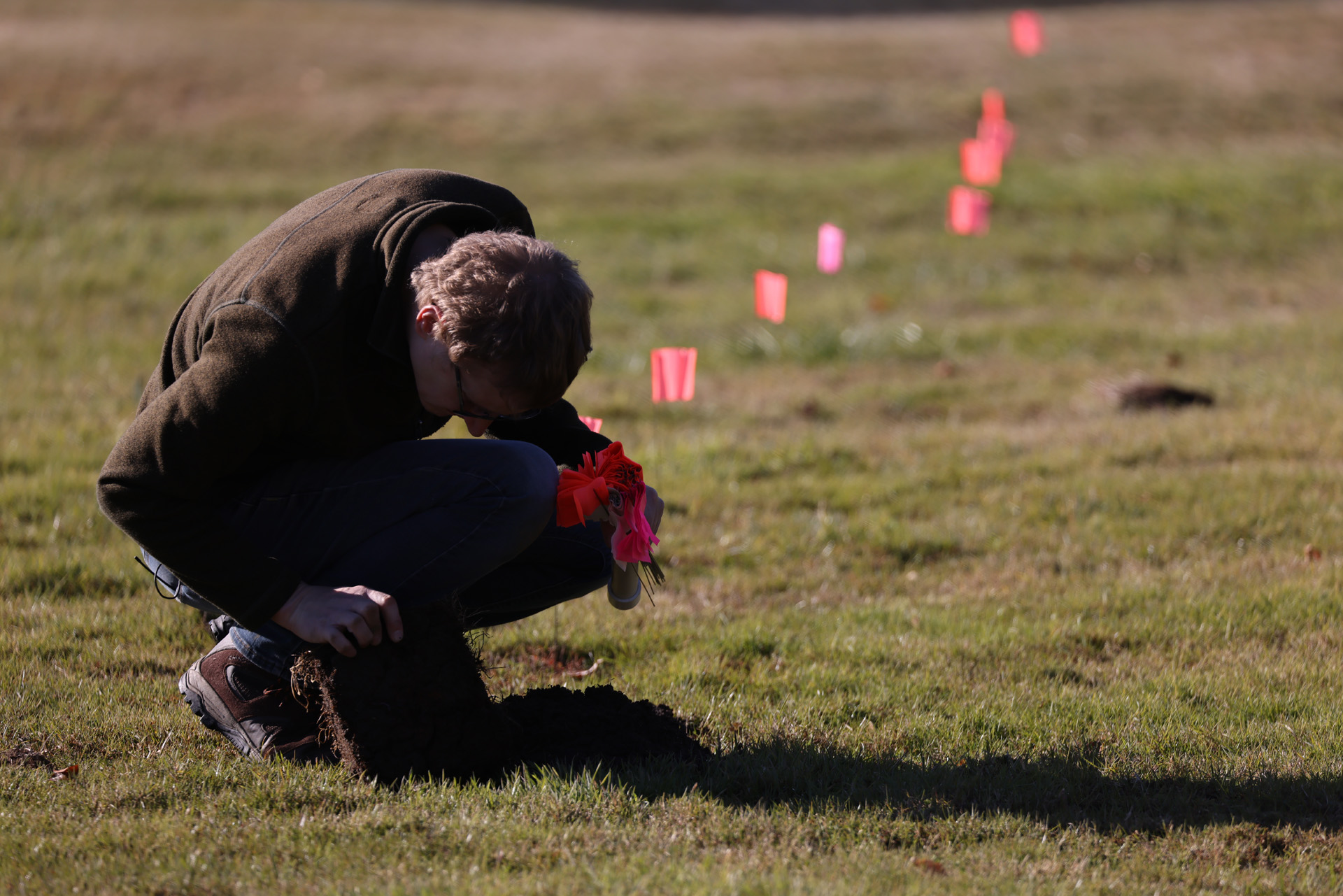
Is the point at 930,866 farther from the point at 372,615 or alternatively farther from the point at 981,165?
the point at 981,165

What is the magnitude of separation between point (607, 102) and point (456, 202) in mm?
14992

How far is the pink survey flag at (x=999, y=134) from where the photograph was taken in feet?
51.3

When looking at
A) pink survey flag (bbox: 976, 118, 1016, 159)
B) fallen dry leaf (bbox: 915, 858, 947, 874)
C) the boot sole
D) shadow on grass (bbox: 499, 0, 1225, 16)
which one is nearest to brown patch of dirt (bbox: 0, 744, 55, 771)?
the boot sole

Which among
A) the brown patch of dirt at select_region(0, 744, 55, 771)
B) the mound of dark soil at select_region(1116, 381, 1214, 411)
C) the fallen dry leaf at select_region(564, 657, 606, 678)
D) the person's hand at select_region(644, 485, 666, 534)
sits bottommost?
the fallen dry leaf at select_region(564, 657, 606, 678)

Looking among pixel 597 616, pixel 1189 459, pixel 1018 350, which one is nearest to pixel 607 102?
Result: pixel 1018 350

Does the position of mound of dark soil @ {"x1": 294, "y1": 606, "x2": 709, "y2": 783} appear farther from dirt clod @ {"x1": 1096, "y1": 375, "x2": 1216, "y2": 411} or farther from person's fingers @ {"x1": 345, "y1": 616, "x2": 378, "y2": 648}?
dirt clod @ {"x1": 1096, "y1": 375, "x2": 1216, "y2": 411}

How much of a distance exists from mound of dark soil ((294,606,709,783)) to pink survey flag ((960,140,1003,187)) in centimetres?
1116

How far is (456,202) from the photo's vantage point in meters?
3.47

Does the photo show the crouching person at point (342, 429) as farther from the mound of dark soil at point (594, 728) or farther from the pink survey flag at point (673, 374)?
the pink survey flag at point (673, 374)

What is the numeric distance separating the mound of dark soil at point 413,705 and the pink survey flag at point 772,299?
5.68 meters

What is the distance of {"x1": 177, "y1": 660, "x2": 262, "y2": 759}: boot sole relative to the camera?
12.4 ft

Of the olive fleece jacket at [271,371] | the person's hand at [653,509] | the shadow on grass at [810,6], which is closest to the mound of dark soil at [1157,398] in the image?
the person's hand at [653,509]

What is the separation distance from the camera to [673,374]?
723 centimetres

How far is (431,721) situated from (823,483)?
11.4ft
